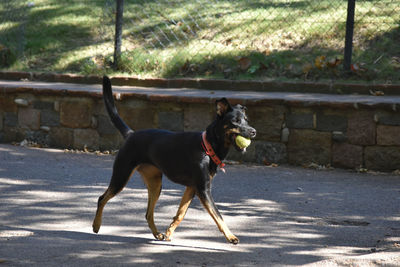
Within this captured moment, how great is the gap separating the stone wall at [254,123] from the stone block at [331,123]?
0.5 inches

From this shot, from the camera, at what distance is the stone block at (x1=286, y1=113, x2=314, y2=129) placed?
25.6 feet

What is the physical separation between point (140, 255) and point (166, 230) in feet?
2.05

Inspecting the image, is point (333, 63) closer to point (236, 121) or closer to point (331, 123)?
point (331, 123)

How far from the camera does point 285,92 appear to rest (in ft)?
28.8

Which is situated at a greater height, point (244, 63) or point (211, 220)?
point (244, 63)

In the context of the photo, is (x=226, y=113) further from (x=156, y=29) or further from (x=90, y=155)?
(x=156, y=29)

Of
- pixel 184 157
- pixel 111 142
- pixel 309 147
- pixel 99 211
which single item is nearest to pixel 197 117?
pixel 111 142

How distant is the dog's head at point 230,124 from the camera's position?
14.6ft

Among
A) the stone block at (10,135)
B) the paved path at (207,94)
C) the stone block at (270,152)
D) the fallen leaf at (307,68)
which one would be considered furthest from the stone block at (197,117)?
the stone block at (10,135)

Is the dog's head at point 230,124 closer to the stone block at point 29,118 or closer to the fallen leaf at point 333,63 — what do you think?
the fallen leaf at point 333,63

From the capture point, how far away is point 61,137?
900cm

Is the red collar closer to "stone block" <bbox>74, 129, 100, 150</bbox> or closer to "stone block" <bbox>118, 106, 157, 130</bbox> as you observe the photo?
"stone block" <bbox>118, 106, 157, 130</bbox>

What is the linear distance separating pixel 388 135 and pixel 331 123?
713 millimetres

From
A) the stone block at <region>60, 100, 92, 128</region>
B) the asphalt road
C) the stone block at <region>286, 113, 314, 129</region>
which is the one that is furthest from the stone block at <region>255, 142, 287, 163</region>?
the stone block at <region>60, 100, 92, 128</region>
